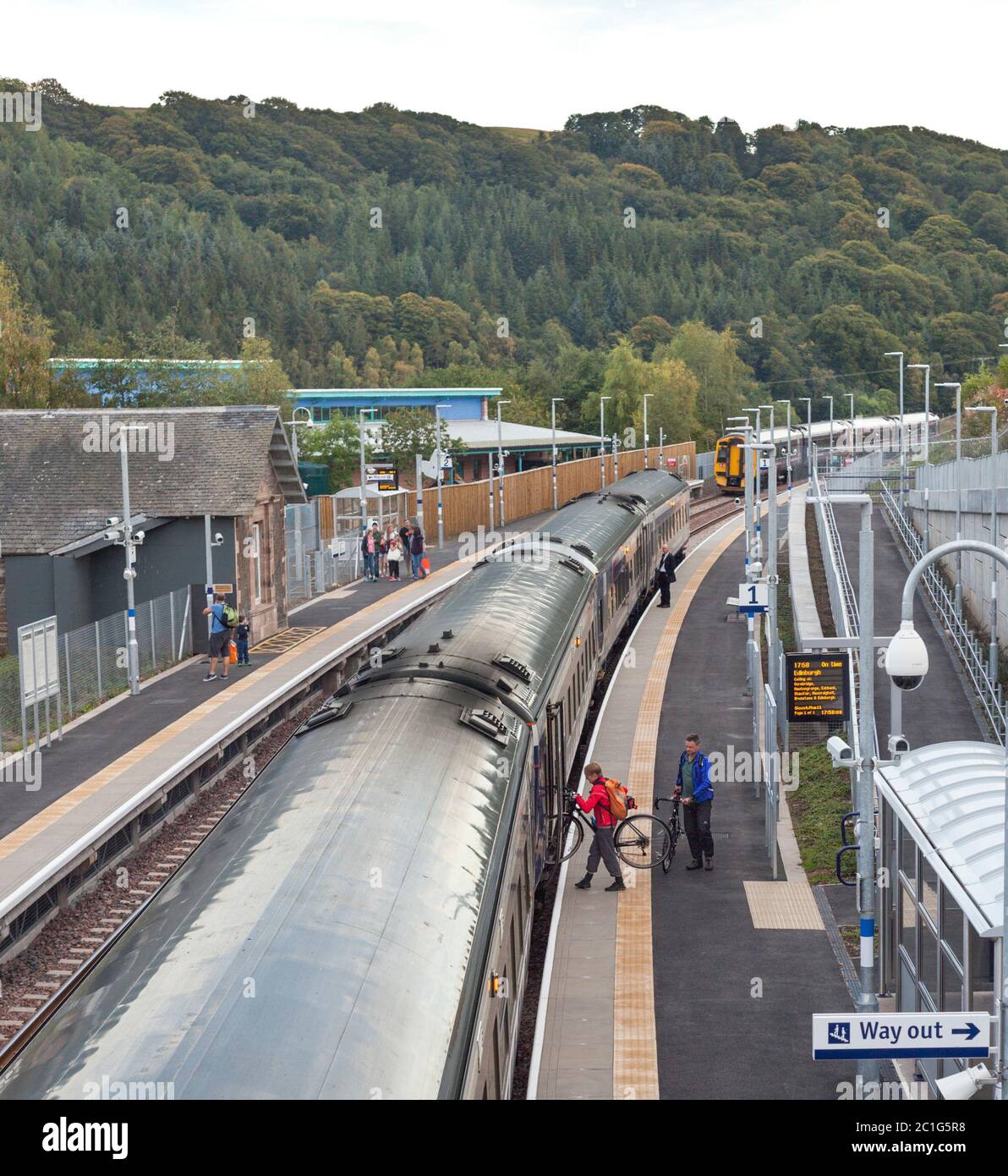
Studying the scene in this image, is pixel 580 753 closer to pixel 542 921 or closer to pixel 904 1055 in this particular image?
pixel 542 921

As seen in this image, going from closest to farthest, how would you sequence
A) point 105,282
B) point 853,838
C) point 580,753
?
point 853,838 < point 580,753 < point 105,282

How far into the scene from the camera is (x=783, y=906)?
16625mm

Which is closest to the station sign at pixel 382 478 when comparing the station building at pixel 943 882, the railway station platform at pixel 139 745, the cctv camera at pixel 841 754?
the railway station platform at pixel 139 745

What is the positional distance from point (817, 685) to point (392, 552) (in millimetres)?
24483

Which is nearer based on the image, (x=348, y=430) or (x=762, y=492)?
(x=348, y=430)

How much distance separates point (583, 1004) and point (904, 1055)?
5.30 metres

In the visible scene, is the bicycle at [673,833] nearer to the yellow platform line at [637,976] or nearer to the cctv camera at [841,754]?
the yellow platform line at [637,976]

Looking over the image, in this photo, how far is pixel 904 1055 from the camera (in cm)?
875

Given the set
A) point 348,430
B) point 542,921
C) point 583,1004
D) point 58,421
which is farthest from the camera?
point 348,430

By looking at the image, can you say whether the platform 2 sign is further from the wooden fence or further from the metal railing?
the wooden fence

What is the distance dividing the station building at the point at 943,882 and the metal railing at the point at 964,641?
361 cm

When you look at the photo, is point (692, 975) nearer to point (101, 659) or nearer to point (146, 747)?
point (146, 747)

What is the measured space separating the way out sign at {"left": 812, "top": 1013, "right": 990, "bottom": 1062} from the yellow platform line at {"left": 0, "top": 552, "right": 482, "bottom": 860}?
11917mm

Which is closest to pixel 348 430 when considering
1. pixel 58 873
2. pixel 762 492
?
pixel 762 492
